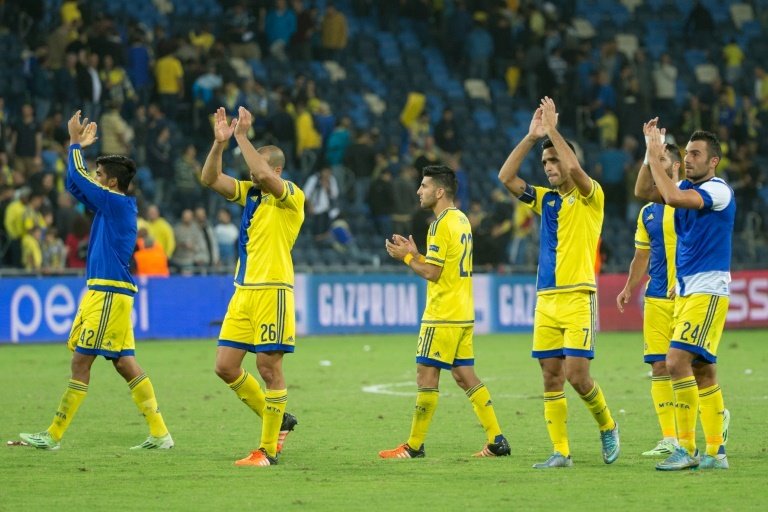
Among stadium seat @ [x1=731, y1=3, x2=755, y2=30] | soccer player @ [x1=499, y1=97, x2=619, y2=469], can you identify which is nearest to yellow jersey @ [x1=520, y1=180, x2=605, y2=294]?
soccer player @ [x1=499, y1=97, x2=619, y2=469]

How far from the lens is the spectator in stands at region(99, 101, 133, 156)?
26734mm

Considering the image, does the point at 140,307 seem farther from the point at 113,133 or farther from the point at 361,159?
the point at 361,159

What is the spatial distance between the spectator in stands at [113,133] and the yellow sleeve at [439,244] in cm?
1594

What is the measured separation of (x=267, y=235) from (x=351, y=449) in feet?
6.48

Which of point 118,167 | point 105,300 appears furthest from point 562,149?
point 105,300

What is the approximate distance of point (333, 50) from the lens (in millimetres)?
33188

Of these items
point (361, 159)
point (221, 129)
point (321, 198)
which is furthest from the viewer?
point (361, 159)

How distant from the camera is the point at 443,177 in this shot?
1179cm

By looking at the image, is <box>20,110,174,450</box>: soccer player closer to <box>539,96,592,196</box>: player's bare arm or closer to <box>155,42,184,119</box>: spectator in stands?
<box>539,96,592,196</box>: player's bare arm

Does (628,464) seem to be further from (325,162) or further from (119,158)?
(325,162)

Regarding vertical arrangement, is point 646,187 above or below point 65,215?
below

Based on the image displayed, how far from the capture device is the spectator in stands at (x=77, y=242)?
24656mm

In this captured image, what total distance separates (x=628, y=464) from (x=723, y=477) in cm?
100

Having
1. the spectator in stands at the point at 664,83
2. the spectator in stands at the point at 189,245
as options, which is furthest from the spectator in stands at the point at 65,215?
the spectator in stands at the point at 664,83
